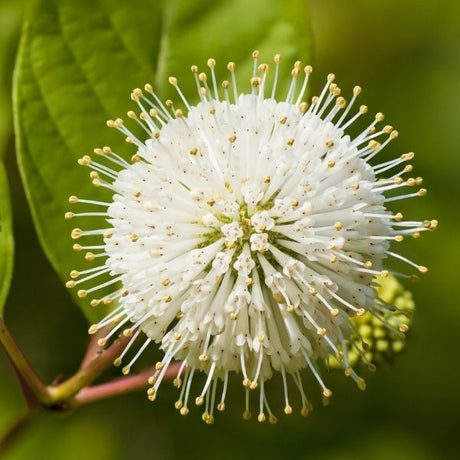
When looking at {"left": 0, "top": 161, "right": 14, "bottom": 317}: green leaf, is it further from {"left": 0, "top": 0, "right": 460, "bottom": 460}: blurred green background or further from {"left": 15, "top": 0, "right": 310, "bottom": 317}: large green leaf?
{"left": 0, "top": 0, "right": 460, "bottom": 460}: blurred green background

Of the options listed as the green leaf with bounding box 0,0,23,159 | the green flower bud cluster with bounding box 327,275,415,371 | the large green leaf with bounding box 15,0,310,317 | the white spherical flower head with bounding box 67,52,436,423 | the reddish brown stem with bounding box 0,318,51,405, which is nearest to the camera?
the white spherical flower head with bounding box 67,52,436,423

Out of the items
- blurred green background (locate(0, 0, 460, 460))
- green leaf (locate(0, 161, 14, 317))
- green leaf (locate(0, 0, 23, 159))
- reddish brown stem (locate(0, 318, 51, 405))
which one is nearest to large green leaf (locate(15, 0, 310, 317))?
green leaf (locate(0, 161, 14, 317))

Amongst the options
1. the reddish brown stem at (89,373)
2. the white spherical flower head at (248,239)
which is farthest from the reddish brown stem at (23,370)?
the white spherical flower head at (248,239)

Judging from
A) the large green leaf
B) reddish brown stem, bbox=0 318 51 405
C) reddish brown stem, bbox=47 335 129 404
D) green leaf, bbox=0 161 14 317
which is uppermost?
the large green leaf

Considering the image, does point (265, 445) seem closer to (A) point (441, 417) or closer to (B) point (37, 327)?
(A) point (441, 417)

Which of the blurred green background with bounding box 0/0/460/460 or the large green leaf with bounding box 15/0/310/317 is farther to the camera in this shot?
the blurred green background with bounding box 0/0/460/460

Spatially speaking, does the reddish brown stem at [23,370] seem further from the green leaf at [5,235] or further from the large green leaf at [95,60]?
the large green leaf at [95,60]

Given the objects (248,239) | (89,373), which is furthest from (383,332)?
(89,373)

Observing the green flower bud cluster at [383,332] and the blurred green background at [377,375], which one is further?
the blurred green background at [377,375]
